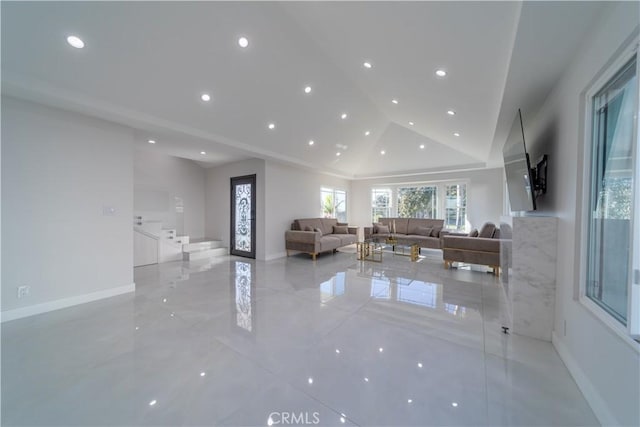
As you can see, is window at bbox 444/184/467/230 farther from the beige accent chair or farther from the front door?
the front door

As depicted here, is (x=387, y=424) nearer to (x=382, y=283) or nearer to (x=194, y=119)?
(x=382, y=283)

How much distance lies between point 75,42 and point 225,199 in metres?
4.66

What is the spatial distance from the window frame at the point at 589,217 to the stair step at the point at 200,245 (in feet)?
22.5

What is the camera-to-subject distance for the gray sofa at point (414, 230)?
6.40m

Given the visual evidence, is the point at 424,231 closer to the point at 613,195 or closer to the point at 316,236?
the point at 316,236

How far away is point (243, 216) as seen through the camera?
6508 millimetres

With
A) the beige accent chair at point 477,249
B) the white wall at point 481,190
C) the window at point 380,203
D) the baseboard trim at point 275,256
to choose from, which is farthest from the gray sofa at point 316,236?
the white wall at point 481,190

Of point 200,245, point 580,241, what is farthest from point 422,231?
point 200,245

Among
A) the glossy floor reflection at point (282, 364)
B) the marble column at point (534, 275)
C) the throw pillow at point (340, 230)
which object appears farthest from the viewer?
the throw pillow at point (340, 230)

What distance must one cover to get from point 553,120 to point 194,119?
475 centimetres

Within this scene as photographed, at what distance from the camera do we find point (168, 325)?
2.59 meters

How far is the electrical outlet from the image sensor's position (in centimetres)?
281

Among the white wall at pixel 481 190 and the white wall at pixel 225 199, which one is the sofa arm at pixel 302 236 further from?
the white wall at pixel 481 190

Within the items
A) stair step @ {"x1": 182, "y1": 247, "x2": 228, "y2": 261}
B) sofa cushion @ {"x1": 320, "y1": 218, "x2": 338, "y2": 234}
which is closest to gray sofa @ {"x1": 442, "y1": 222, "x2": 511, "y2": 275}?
sofa cushion @ {"x1": 320, "y1": 218, "x2": 338, "y2": 234}
